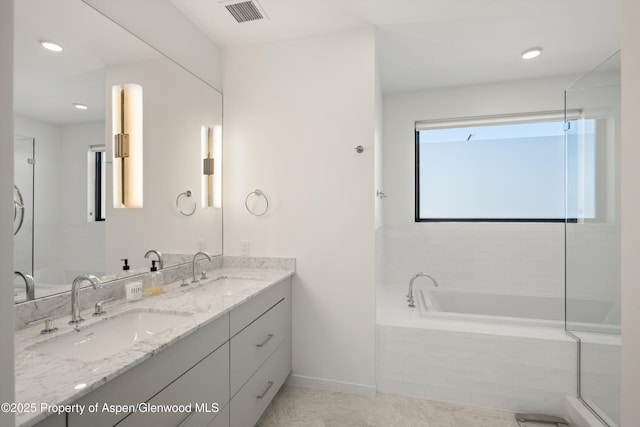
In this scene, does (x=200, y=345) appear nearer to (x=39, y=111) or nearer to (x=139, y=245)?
(x=139, y=245)

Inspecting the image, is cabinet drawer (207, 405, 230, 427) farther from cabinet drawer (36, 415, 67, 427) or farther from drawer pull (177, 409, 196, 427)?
cabinet drawer (36, 415, 67, 427)

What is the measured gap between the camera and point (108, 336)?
133cm

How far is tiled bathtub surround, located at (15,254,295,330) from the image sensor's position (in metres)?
1.24

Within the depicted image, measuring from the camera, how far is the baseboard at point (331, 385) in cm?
222

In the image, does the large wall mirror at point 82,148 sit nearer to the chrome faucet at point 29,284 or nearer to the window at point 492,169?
the chrome faucet at point 29,284

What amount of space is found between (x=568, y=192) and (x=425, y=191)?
1.33 meters

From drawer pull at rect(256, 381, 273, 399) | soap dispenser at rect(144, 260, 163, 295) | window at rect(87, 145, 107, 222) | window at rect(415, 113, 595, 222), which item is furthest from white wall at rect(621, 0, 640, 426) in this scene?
window at rect(415, 113, 595, 222)

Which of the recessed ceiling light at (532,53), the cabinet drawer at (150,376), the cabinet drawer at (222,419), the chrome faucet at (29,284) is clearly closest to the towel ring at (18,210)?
the chrome faucet at (29,284)

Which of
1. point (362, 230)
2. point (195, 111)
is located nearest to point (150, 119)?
point (195, 111)

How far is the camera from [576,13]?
2.04m

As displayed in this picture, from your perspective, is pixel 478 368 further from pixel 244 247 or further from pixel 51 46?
pixel 51 46

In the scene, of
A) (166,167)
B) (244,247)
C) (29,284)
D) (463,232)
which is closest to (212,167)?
(166,167)

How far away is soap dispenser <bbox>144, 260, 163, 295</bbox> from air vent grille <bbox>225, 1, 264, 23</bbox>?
170 cm

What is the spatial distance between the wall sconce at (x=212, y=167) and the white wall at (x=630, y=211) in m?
2.29
